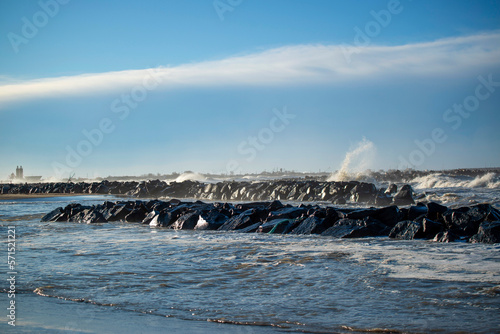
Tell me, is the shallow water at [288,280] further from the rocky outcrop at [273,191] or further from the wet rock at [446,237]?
the rocky outcrop at [273,191]

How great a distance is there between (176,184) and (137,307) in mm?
26987

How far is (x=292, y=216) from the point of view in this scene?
11.2m

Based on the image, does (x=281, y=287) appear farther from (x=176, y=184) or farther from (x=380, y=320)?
(x=176, y=184)

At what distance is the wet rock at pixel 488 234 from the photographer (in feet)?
24.7

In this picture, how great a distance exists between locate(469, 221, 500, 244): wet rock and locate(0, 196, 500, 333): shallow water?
1.34 feet

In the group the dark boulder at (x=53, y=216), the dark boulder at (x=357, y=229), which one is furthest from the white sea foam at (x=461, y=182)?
the dark boulder at (x=53, y=216)

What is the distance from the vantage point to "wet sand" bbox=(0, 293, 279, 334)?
3.79 metres

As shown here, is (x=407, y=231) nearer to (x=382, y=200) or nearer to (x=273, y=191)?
(x=382, y=200)

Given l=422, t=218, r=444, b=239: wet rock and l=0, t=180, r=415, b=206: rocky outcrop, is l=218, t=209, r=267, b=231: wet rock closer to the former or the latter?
l=422, t=218, r=444, b=239: wet rock

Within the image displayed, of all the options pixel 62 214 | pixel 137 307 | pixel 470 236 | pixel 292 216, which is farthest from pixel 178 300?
pixel 62 214

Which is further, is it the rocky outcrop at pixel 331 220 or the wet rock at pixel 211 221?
the wet rock at pixel 211 221

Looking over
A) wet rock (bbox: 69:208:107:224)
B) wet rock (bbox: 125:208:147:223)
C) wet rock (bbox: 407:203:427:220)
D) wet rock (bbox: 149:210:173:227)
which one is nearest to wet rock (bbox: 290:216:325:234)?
wet rock (bbox: 407:203:427:220)

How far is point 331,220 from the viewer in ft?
33.5

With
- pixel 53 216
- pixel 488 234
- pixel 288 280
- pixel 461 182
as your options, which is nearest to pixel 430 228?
pixel 488 234
